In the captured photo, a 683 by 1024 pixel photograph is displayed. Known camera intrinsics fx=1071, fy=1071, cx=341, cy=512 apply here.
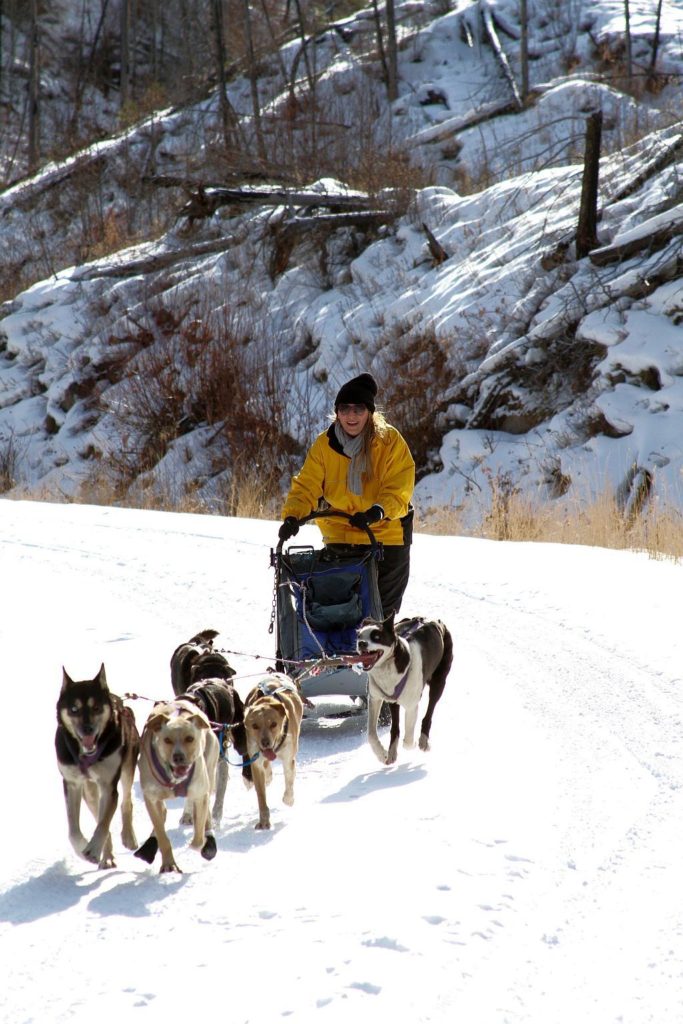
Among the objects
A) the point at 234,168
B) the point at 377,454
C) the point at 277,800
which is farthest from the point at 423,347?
the point at 277,800

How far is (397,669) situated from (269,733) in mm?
1120

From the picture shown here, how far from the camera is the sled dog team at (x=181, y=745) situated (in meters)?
3.89

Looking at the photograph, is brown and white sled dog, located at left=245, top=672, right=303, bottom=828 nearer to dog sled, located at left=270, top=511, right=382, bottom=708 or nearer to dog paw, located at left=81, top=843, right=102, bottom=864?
dog paw, located at left=81, top=843, right=102, bottom=864

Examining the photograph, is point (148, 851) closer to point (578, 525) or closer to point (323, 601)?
point (323, 601)

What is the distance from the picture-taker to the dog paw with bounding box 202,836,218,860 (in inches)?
158

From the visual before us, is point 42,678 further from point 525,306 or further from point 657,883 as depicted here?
point 525,306

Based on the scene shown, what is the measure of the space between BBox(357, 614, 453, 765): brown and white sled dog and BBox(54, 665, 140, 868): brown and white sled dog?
160 cm

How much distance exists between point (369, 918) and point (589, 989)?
0.77 metres

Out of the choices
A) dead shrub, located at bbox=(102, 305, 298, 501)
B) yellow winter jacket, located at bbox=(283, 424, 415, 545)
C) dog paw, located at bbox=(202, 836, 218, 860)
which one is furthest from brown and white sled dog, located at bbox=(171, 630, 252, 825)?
dead shrub, located at bbox=(102, 305, 298, 501)

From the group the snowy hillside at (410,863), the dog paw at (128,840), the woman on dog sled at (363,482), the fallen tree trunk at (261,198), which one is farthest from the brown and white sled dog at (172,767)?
the fallen tree trunk at (261,198)

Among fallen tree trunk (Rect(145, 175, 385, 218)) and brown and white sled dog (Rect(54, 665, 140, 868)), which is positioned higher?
fallen tree trunk (Rect(145, 175, 385, 218))

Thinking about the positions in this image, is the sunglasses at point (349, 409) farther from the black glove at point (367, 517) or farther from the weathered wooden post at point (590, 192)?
the weathered wooden post at point (590, 192)

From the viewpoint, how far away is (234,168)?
22922mm

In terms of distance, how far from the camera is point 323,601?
6.20 m
